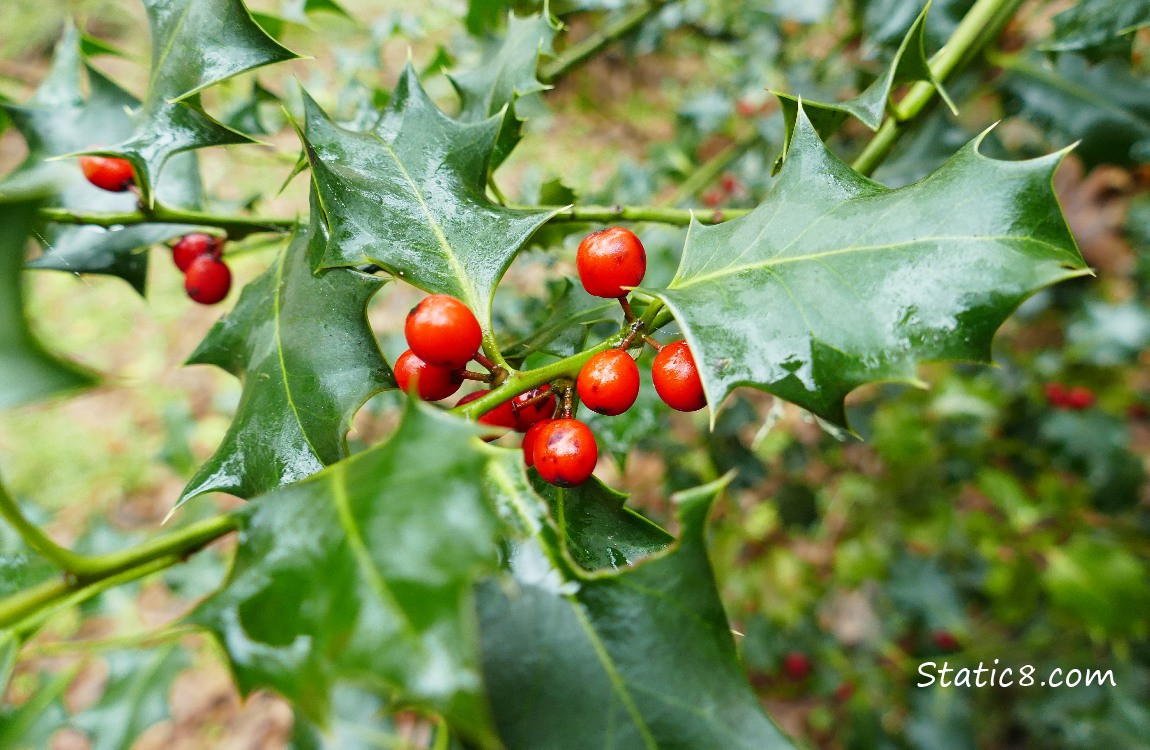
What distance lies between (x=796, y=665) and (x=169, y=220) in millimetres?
2143

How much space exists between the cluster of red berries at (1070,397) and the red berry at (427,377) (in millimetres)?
1952

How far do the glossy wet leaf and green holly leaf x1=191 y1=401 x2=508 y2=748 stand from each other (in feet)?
2.32

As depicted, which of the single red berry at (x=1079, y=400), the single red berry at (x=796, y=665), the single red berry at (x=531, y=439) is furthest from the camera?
the single red berry at (x=796, y=665)

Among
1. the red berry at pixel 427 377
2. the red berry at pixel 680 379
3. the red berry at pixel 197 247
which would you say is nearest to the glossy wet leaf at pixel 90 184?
the red berry at pixel 197 247

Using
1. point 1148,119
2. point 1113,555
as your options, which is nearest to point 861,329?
point 1148,119

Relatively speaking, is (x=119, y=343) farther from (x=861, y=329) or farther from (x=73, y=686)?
(x=861, y=329)

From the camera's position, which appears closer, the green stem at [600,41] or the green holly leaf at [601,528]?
the green holly leaf at [601,528]

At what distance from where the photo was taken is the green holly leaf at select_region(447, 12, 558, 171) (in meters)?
0.90

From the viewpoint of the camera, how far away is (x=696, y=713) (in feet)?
1.70

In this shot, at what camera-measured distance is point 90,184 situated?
1.04 metres

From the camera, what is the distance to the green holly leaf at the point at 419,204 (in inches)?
27.2

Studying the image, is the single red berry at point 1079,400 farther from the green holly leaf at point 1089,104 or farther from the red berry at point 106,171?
the red berry at point 106,171

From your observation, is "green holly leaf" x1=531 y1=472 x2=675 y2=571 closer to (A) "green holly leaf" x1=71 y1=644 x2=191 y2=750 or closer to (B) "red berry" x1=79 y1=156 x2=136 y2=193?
(B) "red berry" x1=79 y1=156 x2=136 y2=193

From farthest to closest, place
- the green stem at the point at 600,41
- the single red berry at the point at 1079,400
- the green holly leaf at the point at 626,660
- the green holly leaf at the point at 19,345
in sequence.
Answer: the single red berry at the point at 1079,400
the green stem at the point at 600,41
the green holly leaf at the point at 626,660
the green holly leaf at the point at 19,345
